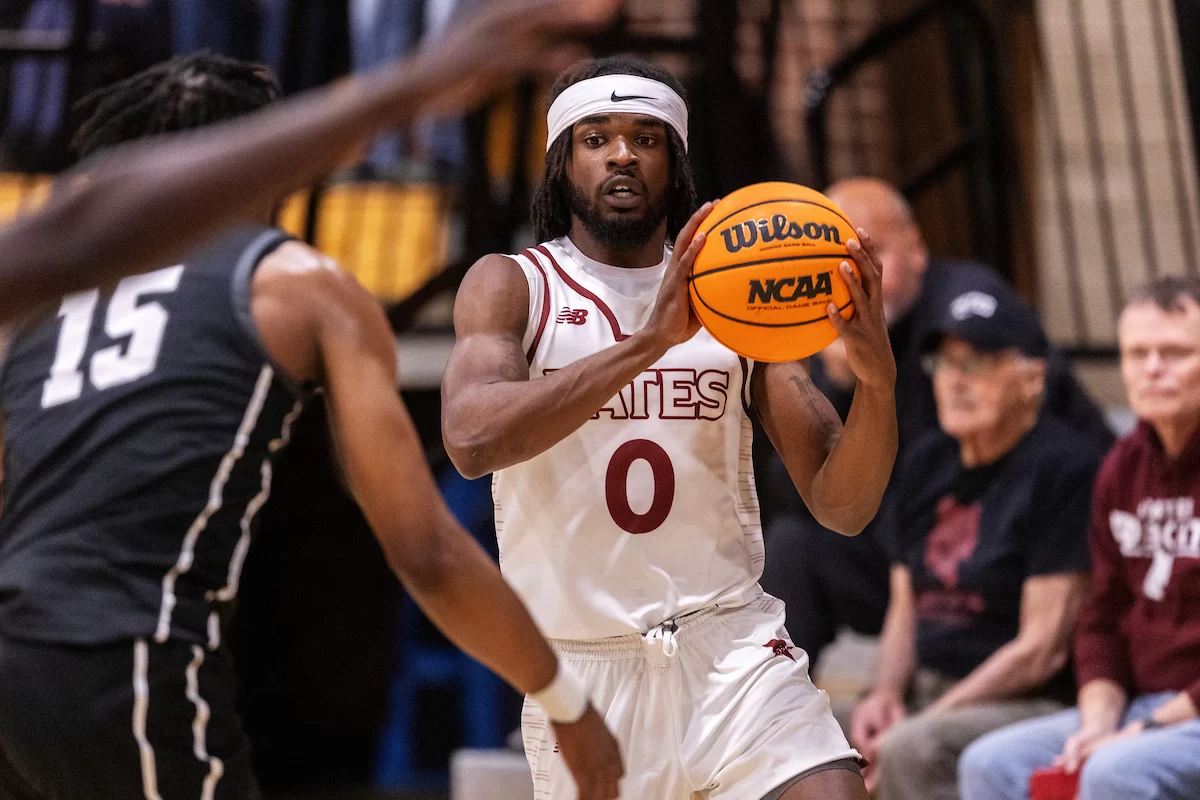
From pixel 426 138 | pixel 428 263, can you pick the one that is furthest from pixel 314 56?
pixel 428 263

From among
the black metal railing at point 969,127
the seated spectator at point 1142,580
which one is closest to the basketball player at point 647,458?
the seated spectator at point 1142,580

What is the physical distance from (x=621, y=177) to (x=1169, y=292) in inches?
86.0

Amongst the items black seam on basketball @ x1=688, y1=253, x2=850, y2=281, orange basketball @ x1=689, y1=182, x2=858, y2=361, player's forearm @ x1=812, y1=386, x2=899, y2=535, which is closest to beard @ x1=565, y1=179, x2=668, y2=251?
orange basketball @ x1=689, y1=182, x2=858, y2=361

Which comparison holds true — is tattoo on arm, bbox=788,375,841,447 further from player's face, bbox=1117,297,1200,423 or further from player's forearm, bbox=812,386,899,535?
player's face, bbox=1117,297,1200,423

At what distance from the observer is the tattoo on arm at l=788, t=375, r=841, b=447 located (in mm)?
3219

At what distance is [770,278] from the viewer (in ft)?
9.72

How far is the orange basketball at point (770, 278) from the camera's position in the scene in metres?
2.92

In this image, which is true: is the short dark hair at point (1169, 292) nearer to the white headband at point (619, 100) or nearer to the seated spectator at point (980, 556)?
the seated spectator at point (980, 556)

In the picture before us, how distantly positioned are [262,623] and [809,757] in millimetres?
5226

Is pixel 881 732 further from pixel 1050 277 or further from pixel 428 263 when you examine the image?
pixel 428 263

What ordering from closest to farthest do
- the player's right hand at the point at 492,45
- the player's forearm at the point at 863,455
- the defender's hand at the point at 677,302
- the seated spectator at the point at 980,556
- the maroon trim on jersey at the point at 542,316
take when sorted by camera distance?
the player's right hand at the point at 492,45 < the defender's hand at the point at 677,302 < the player's forearm at the point at 863,455 < the maroon trim on jersey at the point at 542,316 < the seated spectator at the point at 980,556

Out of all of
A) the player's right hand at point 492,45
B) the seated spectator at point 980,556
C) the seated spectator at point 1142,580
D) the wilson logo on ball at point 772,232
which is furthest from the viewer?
the seated spectator at point 980,556

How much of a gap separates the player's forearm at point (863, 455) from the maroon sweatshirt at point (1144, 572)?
1691 millimetres

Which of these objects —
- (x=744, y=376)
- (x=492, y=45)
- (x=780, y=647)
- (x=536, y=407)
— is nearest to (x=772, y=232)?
(x=744, y=376)
